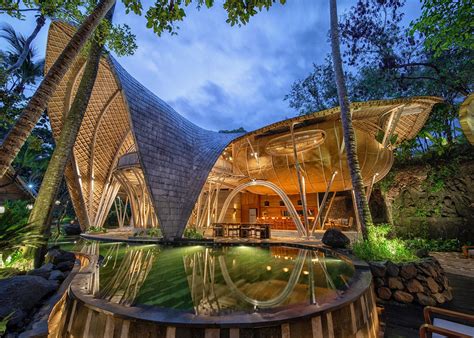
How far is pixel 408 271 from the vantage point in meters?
5.24

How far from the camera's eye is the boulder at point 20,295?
3147mm

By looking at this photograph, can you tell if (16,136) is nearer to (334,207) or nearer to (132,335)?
(132,335)

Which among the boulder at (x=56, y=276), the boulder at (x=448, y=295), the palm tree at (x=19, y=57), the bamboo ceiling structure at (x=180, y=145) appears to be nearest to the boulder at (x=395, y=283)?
the boulder at (x=448, y=295)

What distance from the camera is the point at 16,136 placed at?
Answer: 3.44 meters

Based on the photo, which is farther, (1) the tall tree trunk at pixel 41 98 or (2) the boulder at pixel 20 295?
(1) the tall tree trunk at pixel 41 98

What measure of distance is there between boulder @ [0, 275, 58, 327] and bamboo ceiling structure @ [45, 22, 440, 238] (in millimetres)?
6541

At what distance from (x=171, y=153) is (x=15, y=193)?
10.9 meters

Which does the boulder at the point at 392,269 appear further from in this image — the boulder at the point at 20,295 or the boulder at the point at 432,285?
the boulder at the point at 20,295

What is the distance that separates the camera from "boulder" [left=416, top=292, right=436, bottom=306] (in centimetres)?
478

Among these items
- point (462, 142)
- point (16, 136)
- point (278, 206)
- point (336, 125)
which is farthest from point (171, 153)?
point (462, 142)

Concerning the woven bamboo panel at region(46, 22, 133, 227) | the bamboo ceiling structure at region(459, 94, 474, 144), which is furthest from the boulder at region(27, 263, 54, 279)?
the woven bamboo panel at region(46, 22, 133, 227)

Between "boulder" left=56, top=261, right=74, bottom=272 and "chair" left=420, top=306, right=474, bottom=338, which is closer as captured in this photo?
"chair" left=420, top=306, right=474, bottom=338

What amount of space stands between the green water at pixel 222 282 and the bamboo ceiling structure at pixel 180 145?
17.1 ft

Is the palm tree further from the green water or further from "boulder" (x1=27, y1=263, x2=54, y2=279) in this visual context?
the green water
